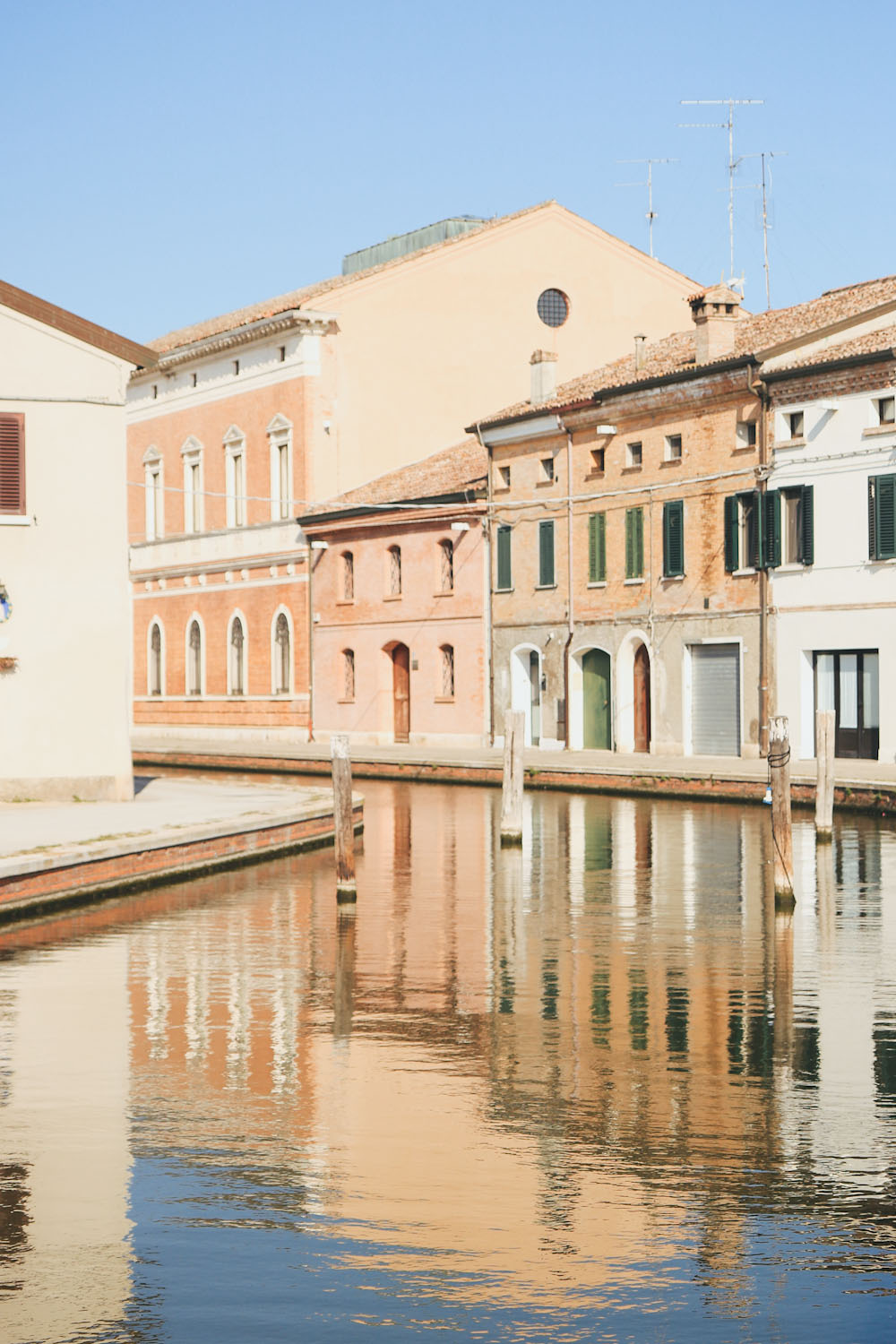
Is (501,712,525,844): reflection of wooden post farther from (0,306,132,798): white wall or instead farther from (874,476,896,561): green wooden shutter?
(874,476,896,561): green wooden shutter

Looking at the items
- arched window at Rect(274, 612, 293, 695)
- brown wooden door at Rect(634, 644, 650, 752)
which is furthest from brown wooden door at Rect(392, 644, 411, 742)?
brown wooden door at Rect(634, 644, 650, 752)

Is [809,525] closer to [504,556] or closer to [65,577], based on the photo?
[504,556]

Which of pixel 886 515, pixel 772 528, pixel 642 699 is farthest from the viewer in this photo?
pixel 642 699

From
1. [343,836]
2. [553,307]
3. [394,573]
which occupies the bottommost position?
[343,836]

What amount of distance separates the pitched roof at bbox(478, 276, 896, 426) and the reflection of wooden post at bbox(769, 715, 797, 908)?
55.2 feet

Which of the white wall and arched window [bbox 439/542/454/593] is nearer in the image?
the white wall

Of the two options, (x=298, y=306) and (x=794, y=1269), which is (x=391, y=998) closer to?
(x=794, y=1269)

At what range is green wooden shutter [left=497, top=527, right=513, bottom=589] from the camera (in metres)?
42.2

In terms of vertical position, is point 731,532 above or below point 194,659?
above

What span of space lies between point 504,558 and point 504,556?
0.05 meters

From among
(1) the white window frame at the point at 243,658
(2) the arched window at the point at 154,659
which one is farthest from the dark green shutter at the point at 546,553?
(2) the arched window at the point at 154,659

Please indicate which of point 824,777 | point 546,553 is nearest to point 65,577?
point 824,777

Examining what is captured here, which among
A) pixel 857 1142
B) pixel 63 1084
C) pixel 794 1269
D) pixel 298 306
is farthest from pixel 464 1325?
pixel 298 306

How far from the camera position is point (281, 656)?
49188 millimetres
